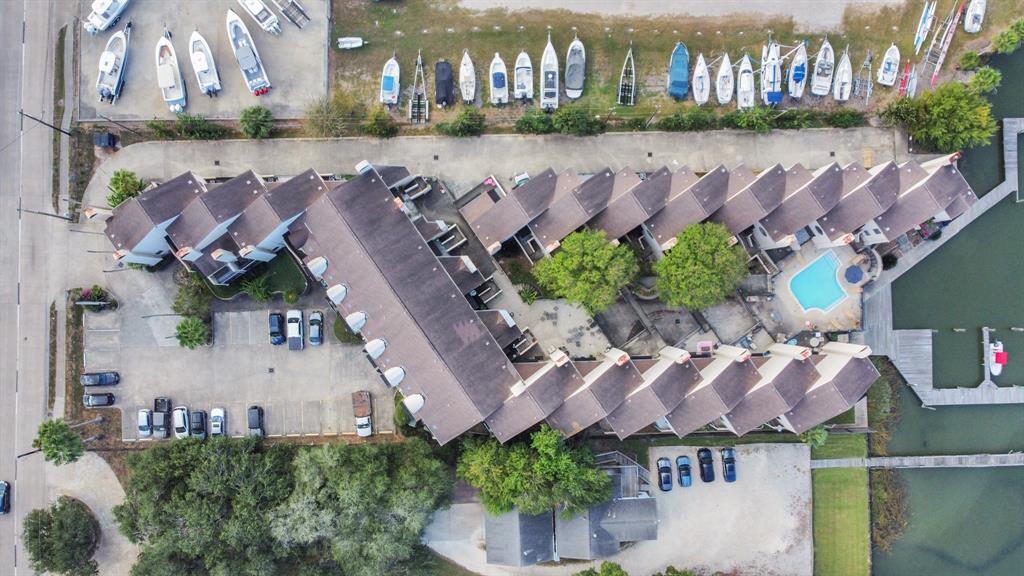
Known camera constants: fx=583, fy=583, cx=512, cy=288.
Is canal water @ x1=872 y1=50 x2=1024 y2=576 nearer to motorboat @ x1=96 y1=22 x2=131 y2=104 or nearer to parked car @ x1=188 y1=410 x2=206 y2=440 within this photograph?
parked car @ x1=188 y1=410 x2=206 y2=440

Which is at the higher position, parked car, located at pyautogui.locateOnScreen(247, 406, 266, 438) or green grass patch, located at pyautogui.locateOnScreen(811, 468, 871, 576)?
parked car, located at pyautogui.locateOnScreen(247, 406, 266, 438)

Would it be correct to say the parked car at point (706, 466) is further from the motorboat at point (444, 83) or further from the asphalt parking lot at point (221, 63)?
the asphalt parking lot at point (221, 63)

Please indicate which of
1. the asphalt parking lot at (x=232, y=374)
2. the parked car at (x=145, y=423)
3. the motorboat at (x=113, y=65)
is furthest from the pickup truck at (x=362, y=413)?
the motorboat at (x=113, y=65)

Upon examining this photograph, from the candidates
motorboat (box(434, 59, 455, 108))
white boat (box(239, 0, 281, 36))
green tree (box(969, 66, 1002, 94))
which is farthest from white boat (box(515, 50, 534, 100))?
green tree (box(969, 66, 1002, 94))

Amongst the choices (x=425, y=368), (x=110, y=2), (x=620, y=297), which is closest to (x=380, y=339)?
(x=425, y=368)

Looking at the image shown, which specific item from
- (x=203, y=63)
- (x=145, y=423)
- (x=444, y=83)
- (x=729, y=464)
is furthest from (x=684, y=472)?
(x=203, y=63)

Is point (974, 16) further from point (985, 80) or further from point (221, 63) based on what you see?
point (221, 63)
